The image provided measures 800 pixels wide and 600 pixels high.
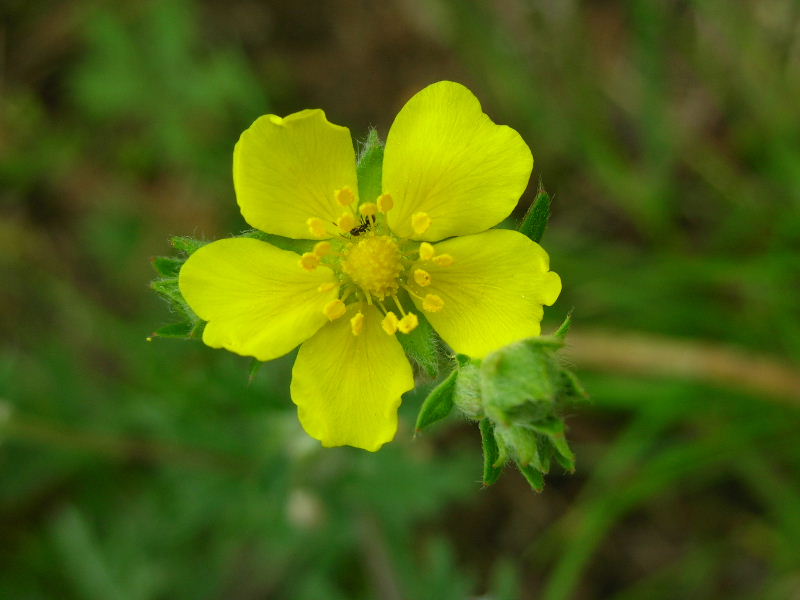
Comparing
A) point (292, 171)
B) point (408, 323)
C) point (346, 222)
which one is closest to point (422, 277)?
point (408, 323)

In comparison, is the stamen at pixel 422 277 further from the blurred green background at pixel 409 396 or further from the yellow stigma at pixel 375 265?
the blurred green background at pixel 409 396

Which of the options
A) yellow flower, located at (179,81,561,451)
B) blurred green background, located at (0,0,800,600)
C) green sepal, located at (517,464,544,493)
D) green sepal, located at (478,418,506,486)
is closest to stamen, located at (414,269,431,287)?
yellow flower, located at (179,81,561,451)

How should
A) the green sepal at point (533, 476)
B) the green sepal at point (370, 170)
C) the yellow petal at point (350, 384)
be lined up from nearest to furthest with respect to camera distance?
the green sepal at point (533, 476), the yellow petal at point (350, 384), the green sepal at point (370, 170)

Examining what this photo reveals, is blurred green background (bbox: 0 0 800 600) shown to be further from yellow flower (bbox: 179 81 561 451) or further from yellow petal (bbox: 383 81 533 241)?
yellow petal (bbox: 383 81 533 241)

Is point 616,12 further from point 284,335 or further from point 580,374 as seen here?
point 284,335

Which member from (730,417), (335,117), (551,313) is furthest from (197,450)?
(730,417)

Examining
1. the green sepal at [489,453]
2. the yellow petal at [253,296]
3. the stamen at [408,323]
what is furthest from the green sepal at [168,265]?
the green sepal at [489,453]

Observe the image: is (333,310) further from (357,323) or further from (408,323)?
(408,323)
